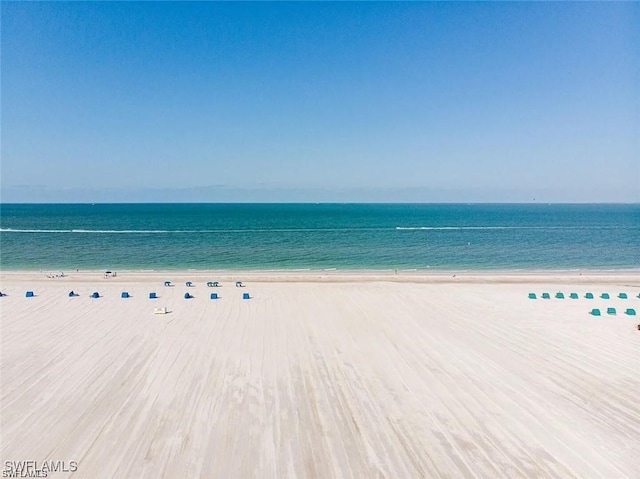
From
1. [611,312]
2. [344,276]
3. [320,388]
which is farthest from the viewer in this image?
[344,276]

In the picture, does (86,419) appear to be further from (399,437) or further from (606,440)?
(606,440)

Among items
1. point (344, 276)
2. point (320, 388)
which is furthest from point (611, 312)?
point (344, 276)

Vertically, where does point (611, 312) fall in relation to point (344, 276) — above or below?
above

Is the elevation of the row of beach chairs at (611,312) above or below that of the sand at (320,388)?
above

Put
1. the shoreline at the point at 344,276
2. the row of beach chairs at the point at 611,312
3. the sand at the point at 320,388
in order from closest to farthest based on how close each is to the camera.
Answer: the sand at the point at 320,388
the row of beach chairs at the point at 611,312
the shoreline at the point at 344,276

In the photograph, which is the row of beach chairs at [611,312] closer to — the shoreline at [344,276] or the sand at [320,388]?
the sand at [320,388]

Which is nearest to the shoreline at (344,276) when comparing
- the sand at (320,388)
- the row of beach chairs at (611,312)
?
the sand at (320,388)

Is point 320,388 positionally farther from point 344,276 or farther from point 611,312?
point 344,276

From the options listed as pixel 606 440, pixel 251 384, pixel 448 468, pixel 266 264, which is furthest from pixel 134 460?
pixel 266 264
